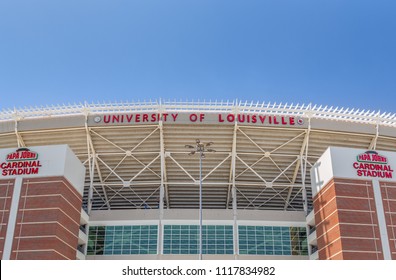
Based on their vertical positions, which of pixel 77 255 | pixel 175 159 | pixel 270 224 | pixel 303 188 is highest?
pixel 175 159

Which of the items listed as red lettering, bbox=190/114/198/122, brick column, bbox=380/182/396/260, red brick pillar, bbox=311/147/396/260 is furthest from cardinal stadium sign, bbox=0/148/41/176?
brick column, bbox=380/182/396/260

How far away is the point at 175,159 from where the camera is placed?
49031 millimetres

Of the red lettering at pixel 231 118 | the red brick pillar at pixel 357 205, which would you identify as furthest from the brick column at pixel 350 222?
the red lettering at pixel 231 118

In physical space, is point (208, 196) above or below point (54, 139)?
below

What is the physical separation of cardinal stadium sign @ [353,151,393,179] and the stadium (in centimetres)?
9

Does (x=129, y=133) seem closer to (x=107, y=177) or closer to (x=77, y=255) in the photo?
(x=107, y=177)

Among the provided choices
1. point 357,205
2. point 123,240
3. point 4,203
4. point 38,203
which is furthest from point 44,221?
point 357,205

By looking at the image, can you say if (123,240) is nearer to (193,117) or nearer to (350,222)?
(193,117)

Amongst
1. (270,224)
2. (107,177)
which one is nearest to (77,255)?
(107,177)

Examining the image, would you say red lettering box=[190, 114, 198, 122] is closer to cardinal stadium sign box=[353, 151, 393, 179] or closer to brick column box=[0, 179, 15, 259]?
cardinal stadium sign box=[353, 151, 393, 179]

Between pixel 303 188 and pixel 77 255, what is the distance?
78.3 feet

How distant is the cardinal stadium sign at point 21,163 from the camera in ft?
129

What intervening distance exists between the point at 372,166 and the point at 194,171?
19194 millimetres

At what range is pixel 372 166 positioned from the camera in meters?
39.3
